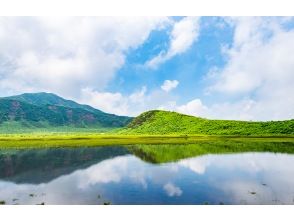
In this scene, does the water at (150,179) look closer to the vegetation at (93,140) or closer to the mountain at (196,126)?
the vegetation at (93,140)

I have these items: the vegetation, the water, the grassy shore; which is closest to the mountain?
the grassy shore

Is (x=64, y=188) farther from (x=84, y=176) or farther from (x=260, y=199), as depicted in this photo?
(x=260, y=199)

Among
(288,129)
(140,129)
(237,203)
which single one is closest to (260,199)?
(237,203)

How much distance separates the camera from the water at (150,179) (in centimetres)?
2866

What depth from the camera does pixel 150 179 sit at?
121 ft

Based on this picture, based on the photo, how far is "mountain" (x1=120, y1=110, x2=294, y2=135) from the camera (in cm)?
12419

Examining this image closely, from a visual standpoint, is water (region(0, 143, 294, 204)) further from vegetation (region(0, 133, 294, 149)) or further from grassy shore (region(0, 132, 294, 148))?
grassy shore (region(0, 132, 294, 148))

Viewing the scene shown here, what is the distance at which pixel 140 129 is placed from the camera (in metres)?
170

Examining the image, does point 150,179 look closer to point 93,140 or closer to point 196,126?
point 93,140

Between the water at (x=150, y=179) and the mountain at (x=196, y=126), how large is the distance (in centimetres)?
7059

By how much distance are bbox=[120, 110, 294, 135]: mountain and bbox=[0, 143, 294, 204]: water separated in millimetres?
70594

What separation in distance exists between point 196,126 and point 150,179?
118m

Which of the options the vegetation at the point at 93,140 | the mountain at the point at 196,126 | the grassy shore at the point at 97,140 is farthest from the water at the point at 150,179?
the mountain at the point at 196,126

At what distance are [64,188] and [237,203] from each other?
16.4 meters
